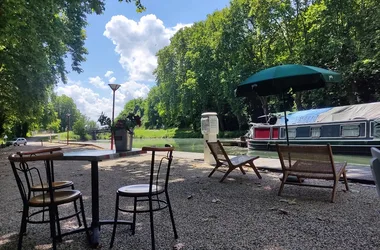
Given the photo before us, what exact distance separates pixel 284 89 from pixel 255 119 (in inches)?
1036

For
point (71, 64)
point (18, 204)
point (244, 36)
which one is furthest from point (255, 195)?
point (244, 36)

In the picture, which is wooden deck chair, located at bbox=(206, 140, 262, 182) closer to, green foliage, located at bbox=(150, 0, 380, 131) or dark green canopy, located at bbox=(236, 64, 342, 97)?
dark green canopy, located at bbox=(236, 64, 342, 97)

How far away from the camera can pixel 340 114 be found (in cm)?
1164

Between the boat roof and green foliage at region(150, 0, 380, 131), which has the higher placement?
green foliage at region(150, 0, 380, 131)

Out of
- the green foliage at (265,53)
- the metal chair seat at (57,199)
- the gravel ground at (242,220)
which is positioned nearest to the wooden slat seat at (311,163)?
the gravel ground at (242,220)

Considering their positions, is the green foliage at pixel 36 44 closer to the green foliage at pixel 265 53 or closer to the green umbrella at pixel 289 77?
the green umbrella at pixel 289 77

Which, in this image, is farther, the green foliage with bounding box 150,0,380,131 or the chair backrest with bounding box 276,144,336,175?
the green foliage with bounding box 150,0,380,131

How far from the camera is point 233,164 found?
5.23m

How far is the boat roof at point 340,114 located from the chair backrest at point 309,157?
7.90 metres

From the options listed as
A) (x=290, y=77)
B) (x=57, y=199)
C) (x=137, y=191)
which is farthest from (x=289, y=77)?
(x=57, y=199)

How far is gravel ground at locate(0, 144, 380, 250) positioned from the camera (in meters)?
2.52

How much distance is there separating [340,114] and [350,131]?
3.32 feet

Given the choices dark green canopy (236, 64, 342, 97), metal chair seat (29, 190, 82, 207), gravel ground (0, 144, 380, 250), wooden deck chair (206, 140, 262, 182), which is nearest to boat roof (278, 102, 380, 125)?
dark green canopy (236, 64, 342, 97)

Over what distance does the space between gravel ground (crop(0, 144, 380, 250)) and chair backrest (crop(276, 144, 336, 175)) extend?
17.0 inches
